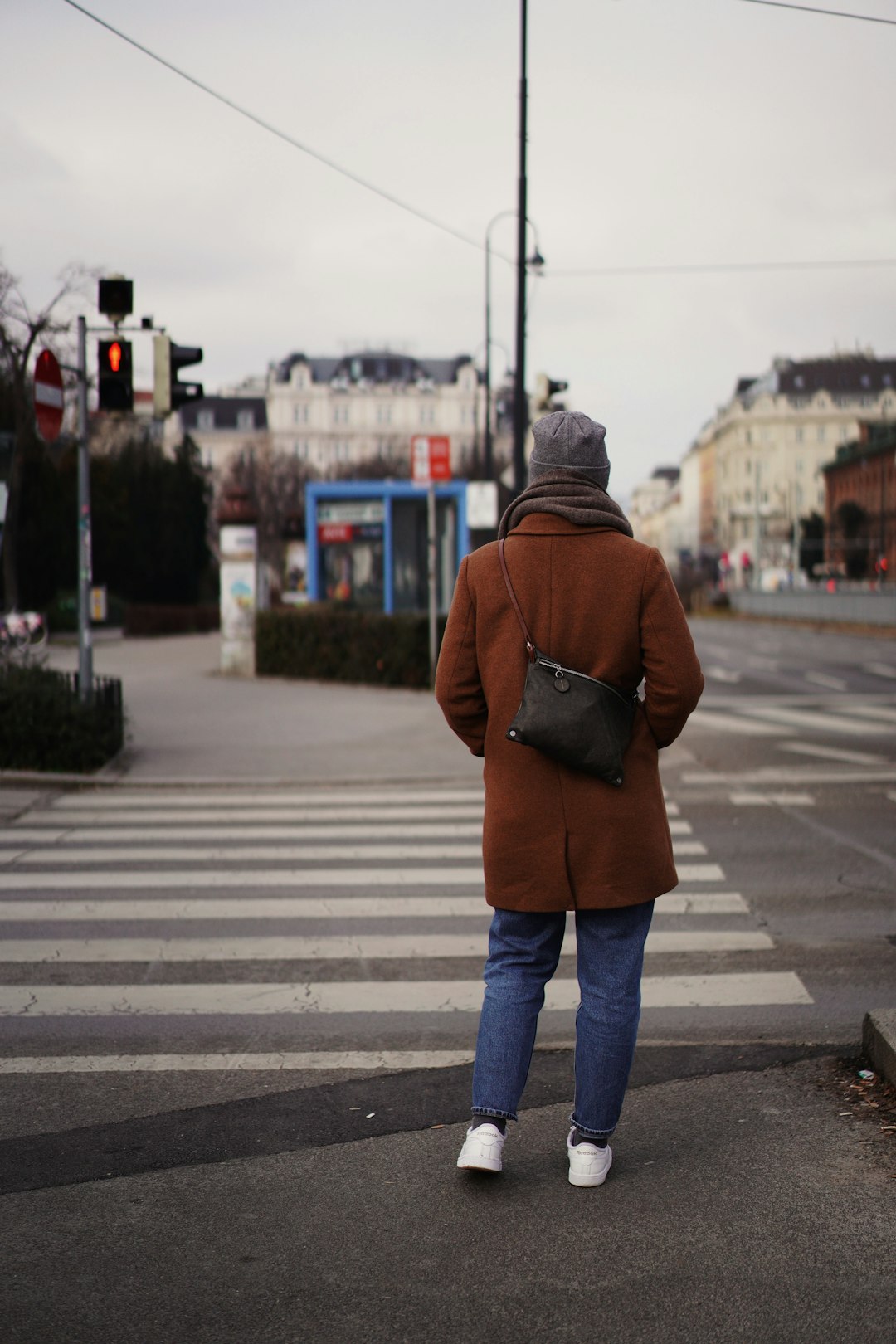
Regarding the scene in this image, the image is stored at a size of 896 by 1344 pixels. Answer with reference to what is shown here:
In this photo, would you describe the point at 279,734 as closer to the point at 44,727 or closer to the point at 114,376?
the point at 44,727

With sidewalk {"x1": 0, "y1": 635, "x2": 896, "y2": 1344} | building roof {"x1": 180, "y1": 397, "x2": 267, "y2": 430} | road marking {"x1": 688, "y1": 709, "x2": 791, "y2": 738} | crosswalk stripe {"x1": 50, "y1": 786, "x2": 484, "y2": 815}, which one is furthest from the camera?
building roof {"x1": 180, "y1": 397, "x2": 267, "y2": 430}

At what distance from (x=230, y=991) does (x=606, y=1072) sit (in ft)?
8.24

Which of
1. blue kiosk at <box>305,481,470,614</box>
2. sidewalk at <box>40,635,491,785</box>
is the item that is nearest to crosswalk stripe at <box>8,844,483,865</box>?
sidewalk at <box>40,635,491,785</box>

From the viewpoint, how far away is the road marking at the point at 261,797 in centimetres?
1133

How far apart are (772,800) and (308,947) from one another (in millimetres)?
5523

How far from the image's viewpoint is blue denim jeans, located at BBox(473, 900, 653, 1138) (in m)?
3.66

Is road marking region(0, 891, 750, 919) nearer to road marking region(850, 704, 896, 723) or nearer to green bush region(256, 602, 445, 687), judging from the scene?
road marking region(850, 704, 896, 723)

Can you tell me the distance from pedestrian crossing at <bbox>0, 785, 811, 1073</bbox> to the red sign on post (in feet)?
34.0

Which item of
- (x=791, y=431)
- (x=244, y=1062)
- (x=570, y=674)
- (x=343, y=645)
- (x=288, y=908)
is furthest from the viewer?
(x=791, y=431)

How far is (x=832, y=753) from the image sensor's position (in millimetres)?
14188

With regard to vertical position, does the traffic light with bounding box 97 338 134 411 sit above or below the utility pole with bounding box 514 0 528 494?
below

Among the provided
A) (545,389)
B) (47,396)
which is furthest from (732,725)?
(47,396)

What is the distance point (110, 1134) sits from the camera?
4.17 meters

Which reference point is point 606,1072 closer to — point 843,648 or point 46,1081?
point 46,1081
